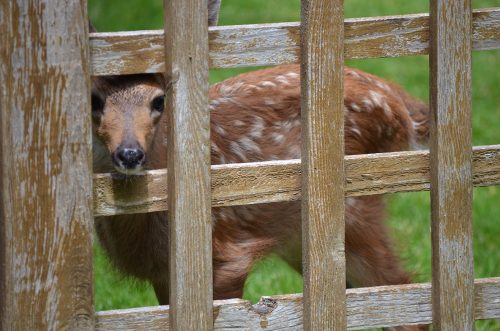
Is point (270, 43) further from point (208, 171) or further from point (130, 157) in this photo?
point (130, 157)

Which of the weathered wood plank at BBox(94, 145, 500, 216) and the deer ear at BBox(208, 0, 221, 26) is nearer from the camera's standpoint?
the weathered wood plank at BBox(94, 145, 500, 216)

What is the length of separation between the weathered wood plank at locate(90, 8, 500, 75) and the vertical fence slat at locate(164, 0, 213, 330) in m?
0.06

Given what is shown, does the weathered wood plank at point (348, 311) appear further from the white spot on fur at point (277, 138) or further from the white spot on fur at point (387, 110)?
the white spot on fur at point (387, 110)

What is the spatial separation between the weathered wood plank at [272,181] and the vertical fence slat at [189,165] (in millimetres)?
62

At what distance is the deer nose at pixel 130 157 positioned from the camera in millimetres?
3616

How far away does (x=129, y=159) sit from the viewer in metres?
3.66

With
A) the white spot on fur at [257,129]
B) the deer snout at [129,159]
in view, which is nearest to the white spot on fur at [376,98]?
the white spot on fur at [257,129]

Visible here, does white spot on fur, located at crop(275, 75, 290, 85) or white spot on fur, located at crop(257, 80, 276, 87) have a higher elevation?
white spot on fur, located at crop(275, 75, 290, 85)

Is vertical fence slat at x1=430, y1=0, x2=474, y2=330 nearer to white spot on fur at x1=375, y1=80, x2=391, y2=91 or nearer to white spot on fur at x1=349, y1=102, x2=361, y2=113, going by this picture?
white spot on fur at x1=349, y1=102, x2=361, y2=113

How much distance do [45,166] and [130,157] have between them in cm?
56

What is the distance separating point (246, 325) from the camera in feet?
11.3

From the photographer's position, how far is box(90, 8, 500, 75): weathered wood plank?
3.18 metres

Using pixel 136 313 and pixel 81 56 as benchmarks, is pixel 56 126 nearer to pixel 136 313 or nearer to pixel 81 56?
pixel 81 56

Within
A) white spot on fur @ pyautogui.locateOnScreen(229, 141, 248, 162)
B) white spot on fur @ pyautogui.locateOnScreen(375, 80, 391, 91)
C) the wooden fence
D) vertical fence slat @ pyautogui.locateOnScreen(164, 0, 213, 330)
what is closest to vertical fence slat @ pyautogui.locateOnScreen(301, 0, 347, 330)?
the wooden fence
